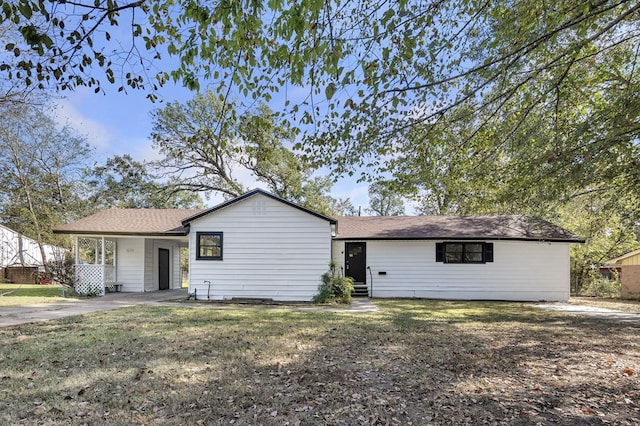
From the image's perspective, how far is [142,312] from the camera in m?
9.76

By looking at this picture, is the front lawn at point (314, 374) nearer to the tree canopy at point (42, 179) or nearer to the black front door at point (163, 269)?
the black front door at point (163, 269)

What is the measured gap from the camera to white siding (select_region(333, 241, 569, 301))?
15000mm

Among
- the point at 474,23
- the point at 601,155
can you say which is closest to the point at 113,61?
the point at 474,23

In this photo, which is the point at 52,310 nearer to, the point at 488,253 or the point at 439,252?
the point at 439,252

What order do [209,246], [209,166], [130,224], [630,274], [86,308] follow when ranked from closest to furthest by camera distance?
1. [86,308]
2. [209,246]
3. [130,224]
4. [630,274]
5. [209,166]

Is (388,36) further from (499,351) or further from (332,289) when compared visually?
(332,289)

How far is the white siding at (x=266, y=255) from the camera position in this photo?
1307cm

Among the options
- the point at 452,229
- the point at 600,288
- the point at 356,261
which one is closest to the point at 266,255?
the point at 356,261

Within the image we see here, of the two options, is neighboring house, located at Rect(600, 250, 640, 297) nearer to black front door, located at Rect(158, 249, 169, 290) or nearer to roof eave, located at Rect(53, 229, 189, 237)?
roof eave, located at Rect(53, 229, 189, 237)

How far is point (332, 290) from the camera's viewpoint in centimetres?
1277

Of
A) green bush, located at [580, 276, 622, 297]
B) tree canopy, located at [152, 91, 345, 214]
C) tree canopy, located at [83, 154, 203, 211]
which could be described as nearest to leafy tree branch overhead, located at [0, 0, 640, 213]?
green bush, located at [580, 276, 622, 297]

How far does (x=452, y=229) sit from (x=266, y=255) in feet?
26.5

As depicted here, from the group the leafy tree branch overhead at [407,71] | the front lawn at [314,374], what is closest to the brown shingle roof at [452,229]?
the leafy tree branch overhead at [407,71]

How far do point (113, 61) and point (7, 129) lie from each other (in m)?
26.3
